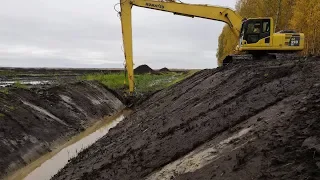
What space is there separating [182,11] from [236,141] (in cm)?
1602

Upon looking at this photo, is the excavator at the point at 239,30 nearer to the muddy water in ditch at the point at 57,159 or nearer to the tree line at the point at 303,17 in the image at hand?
the muddy water in ditch at the point at 57,159

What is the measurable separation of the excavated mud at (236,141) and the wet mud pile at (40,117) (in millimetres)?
2132

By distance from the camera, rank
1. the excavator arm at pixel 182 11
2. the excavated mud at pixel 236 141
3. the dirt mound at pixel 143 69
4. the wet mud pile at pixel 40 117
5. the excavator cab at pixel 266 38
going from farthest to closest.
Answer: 1. the dirt mound at pixel 143 69
2. the excavator arm at pixel 182 11
3. the excavator cab at pixel 266 38
4. the wet mud pile at pixel 40 117
5. the excavated mud at pixel 236 141

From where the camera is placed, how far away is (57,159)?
13.5 metres

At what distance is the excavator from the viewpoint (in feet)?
64.8

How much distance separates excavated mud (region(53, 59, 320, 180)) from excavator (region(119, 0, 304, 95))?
8.00 m

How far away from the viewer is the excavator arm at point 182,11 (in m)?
21.7

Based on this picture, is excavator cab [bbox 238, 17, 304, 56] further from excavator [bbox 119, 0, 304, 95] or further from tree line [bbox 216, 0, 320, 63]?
tree line [bbox 216, 0, 320, 63]

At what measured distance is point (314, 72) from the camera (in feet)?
33.8

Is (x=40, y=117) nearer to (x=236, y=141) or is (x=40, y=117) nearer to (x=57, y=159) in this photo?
(x=57, y=159)

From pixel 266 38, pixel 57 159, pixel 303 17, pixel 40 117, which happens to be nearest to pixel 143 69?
pixel 303 17

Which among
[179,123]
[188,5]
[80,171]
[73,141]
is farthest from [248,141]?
[188,5]

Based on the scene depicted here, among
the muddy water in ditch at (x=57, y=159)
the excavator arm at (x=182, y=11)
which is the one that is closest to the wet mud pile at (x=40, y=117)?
the muddy water in ditch at (x=57, y=159)

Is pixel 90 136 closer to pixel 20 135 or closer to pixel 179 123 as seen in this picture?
pixel 20 135
